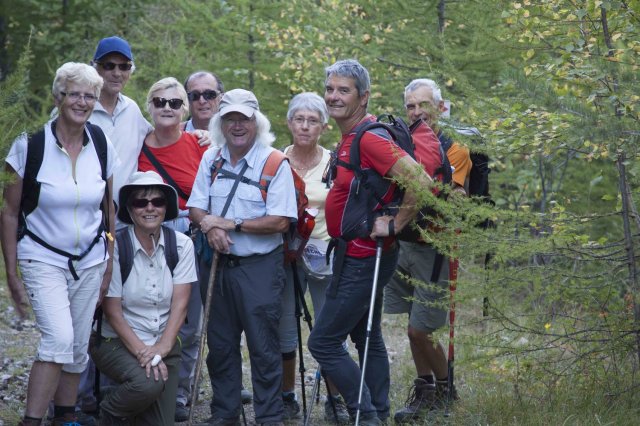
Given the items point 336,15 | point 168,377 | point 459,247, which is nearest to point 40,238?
point 168,377

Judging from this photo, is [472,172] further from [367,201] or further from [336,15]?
[336,15]

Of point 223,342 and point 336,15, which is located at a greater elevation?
point 336,15

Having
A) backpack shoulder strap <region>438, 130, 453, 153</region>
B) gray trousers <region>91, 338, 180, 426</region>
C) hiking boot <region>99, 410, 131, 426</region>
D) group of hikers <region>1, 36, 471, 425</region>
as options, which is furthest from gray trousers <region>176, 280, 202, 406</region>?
backpack shoulder strap <region>438, 130, 453, 153</region>

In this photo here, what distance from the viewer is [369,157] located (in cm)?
582

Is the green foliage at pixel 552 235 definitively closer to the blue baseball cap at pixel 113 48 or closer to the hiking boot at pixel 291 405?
the blue baseball cap at pixel 113 48

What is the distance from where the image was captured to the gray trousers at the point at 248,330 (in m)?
6.28

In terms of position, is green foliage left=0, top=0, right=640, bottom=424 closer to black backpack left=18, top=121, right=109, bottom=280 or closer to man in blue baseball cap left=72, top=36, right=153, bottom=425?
black backpack left=18, top=121, right=109, bottom=280

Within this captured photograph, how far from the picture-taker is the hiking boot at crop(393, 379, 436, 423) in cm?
671

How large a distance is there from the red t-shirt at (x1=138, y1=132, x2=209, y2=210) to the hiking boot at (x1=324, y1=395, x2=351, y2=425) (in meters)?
1.85

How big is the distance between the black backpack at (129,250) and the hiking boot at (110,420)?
832 millimetres

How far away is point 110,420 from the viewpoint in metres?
5.92

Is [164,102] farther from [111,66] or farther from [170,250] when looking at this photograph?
[170,250]

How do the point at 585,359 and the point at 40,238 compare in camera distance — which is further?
the point at 585,359

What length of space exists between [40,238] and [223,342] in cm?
152
